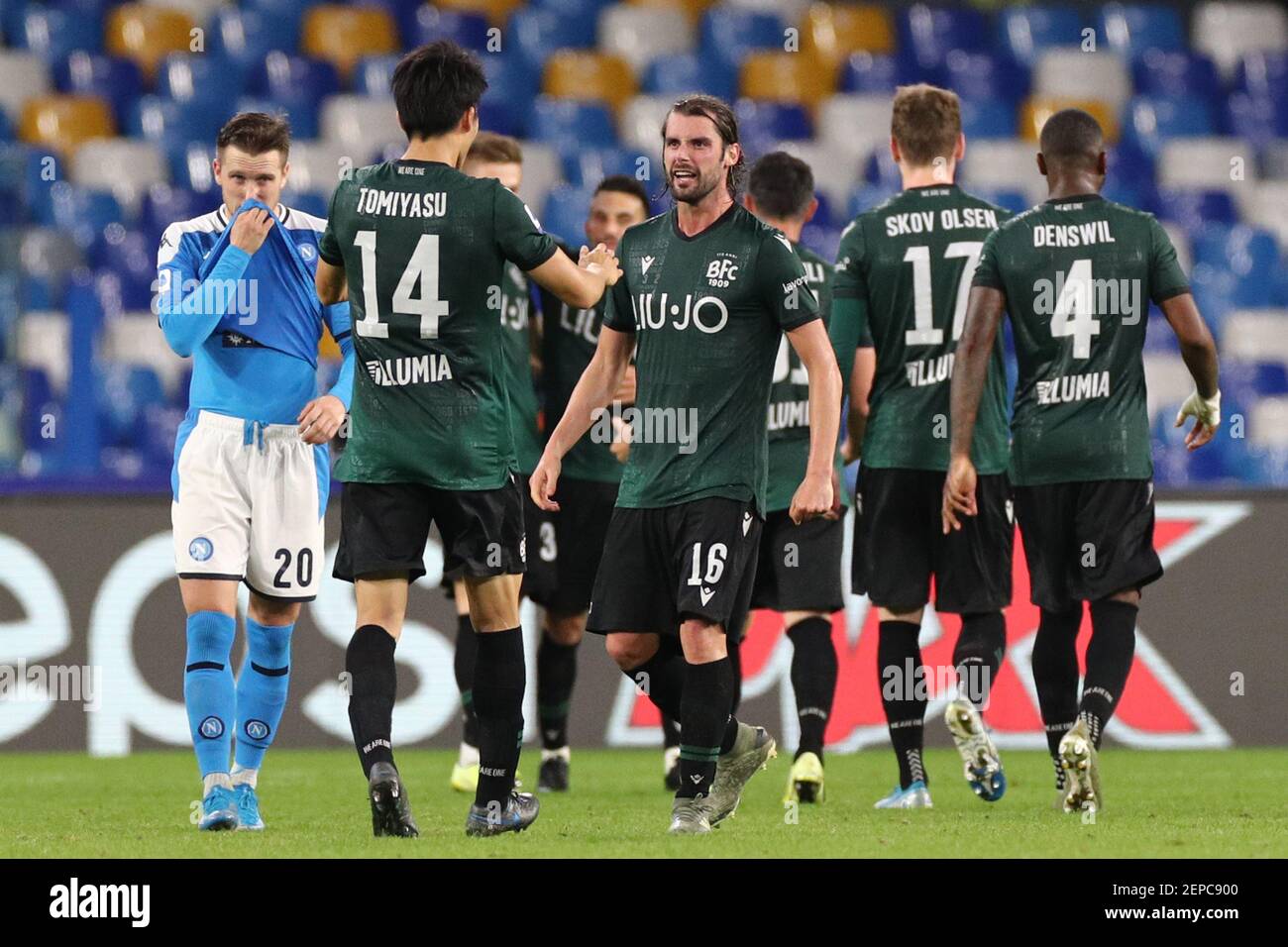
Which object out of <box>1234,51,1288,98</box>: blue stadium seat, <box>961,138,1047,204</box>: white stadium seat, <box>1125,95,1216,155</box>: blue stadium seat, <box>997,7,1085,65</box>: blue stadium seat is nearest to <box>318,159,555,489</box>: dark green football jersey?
<box>961,138,1047,204</box>: white stadium seat

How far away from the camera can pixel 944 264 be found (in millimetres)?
6977

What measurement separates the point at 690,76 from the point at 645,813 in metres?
9.13

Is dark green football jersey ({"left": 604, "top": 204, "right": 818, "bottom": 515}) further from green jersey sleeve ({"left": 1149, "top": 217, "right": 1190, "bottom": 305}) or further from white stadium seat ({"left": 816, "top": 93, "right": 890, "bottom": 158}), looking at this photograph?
white stadium seat ({"left": 816, "top": 93, "right": 890, "bottom": 158})

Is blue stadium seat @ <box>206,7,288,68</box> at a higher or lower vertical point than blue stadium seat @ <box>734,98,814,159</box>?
higher

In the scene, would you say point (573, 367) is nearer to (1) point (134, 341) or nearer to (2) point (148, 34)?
(1) point (134, 341)

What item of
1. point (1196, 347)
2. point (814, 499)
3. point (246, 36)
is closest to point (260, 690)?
point (814, 499)

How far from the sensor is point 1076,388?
252 inches

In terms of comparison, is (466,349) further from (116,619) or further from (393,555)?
(116,619)

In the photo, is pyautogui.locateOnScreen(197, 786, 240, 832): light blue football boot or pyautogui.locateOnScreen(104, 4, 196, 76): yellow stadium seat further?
pyautogui.locateOnScreen(104, 4, 196, 76): yellow stadium seat

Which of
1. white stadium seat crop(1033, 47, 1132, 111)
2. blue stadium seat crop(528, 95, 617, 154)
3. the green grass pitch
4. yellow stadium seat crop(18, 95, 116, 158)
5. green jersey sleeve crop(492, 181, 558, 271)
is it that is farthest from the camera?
white stadium seat crop(1033, 47, 1132, 111)

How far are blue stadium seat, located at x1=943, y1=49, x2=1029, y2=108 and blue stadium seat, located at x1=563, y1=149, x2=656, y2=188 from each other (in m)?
2.68

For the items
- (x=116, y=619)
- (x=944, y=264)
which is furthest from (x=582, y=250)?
(x=116, y=619)

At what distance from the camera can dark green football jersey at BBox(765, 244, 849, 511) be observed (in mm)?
7332
